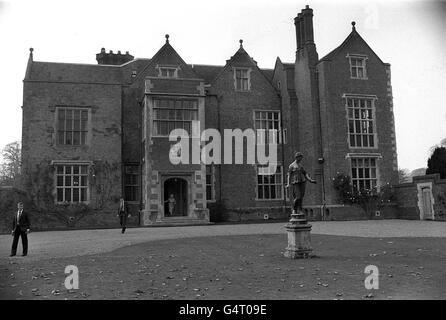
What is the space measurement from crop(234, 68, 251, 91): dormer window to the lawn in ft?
53.1

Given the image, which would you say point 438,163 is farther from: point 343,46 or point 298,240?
point 298,240

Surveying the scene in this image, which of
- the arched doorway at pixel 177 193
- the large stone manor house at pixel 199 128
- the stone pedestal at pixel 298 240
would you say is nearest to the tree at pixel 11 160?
the large stone manor house at pixel 199 128

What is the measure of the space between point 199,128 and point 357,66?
1007cm

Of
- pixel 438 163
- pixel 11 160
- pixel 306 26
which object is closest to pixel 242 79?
pixel 306 26

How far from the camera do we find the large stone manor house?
21562 millimetres

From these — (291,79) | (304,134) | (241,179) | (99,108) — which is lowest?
(241,179)

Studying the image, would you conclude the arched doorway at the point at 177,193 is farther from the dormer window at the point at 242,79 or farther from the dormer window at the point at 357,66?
the dormer window at the point at 357,66

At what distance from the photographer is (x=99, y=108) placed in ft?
75.6

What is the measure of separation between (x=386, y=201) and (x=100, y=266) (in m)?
18.8

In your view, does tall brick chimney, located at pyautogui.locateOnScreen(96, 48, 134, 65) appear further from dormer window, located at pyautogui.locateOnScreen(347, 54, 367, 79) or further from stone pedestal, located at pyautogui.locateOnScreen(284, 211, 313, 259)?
stone pedestal, located at pyautogui.locateOnScreen(284, 211, 313, 259)

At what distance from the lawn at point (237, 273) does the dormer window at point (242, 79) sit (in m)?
16.2

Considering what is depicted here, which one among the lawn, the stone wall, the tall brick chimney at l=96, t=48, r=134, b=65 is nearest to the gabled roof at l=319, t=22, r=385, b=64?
the stone wall
